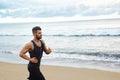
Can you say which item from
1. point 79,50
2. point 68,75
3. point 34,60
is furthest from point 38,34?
point 79,50

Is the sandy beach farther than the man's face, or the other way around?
the sandy beach

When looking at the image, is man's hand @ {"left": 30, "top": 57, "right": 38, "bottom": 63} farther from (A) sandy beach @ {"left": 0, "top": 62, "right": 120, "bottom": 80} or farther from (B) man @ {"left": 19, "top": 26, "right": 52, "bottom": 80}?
(A) sandy beach @ {"left": 0, "top": 62, "right": 120, "bottom": 80}

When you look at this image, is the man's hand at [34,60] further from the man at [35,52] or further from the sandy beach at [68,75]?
the sandy beach at [68,75]

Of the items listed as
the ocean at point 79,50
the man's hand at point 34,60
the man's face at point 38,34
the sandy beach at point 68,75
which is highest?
the man's face at point 38,34

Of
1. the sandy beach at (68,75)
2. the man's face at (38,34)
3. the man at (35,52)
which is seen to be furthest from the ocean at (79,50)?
the man's face at (38,34)

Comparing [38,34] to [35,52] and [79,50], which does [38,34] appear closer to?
[35,52]

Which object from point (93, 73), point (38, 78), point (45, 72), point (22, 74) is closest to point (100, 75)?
point (93, 73)

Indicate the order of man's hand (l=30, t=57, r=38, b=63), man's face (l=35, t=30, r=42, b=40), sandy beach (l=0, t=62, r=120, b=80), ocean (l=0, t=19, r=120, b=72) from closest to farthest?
man's hand (l=30, t=57, r=38, b=63), man's face (l=35, t=30, r=42, b=40), sandy beach (l=0, t=62, r=120, b=80), ocean (l=0, t=19, r=120, b=72)

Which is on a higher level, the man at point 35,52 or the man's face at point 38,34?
Result: the man's face at point 38,34

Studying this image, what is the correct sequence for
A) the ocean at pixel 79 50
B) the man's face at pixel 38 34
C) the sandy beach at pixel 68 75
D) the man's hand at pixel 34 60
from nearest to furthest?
the man's hand at pixel 34 60
the man's face at pixel 38 34
the sandy beach at pixel 68 75
the ocean at pixel 79 50

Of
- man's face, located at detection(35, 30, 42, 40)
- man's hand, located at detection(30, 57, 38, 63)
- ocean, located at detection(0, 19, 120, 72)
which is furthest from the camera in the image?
ocean, located at detection(0, 19, 120, 72)

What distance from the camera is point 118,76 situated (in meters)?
10.5

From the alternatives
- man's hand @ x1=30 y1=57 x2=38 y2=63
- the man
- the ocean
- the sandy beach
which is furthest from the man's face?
the ocean

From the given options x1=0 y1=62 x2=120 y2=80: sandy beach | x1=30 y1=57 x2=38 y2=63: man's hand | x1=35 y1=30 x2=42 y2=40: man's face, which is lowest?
x1=0 y1=62 x2=120 y2=80: sandy beach
